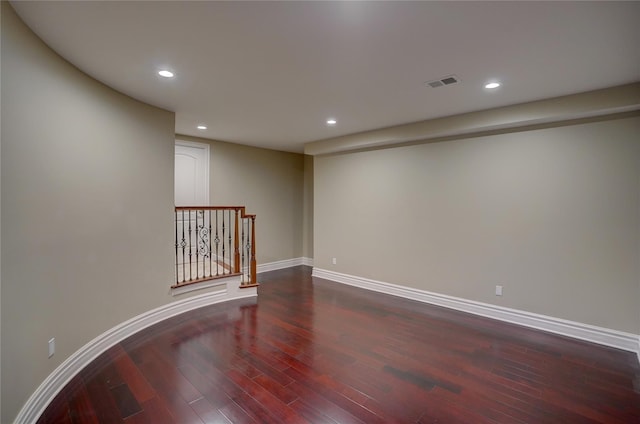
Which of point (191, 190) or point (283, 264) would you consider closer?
point (191, 190)

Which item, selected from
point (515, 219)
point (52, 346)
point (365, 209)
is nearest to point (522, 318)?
point (515, 219)

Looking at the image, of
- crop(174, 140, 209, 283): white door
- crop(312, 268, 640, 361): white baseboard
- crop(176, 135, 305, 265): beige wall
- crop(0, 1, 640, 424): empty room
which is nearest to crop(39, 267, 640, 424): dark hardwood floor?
crop(0, 1, 640, 424): empty room

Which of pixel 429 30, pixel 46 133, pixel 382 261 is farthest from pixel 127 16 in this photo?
pixel 382 261

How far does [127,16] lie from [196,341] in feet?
9.49

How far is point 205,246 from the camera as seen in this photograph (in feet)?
17.9

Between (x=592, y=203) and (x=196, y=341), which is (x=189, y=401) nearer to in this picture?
(x=196, y=341)

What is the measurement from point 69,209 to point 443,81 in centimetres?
348

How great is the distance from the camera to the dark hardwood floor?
2172 mm

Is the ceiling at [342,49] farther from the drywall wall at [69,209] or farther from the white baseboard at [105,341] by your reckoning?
the white baseboard at [105,341]

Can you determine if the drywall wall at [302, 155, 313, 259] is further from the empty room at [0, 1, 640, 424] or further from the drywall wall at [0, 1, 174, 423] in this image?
the drywall wall at [0, 1, 174, 423]

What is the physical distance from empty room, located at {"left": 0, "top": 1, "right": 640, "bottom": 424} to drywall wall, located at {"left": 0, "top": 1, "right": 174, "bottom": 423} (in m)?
0.02

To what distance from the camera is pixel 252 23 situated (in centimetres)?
201

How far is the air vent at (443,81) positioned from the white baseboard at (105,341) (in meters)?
3.64

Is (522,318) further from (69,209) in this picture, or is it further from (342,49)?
(69,209)
